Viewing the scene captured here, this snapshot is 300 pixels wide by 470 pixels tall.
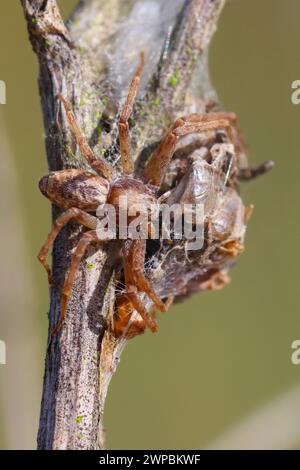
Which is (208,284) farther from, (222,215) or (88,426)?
(88,426)

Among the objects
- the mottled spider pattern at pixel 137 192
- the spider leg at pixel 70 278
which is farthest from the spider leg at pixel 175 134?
the spider leg at pixel 70 278

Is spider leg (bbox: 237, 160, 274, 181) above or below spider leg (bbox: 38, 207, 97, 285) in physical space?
above

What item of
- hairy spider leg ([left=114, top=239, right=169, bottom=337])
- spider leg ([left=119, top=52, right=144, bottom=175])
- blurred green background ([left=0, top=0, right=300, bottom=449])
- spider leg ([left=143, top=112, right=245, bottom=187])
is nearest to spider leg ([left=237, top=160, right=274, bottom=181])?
spider leg ([left=143, top=112, right=245, bottom=187])

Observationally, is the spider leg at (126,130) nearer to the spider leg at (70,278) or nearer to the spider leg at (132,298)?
the spider leg at (132,298)

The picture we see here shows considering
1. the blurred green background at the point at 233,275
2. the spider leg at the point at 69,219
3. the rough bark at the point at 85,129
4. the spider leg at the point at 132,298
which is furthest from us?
the blurred green background at the point at 233,275

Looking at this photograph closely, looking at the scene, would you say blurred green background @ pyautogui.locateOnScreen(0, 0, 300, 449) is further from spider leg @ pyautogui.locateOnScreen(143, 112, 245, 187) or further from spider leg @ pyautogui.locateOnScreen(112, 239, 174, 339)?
spider leg @ pyautogui.locateOnScreen(112, 239, 174, 339)

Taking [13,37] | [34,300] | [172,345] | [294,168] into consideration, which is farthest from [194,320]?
[13,37]

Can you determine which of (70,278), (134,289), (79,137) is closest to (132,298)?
(134,289)
